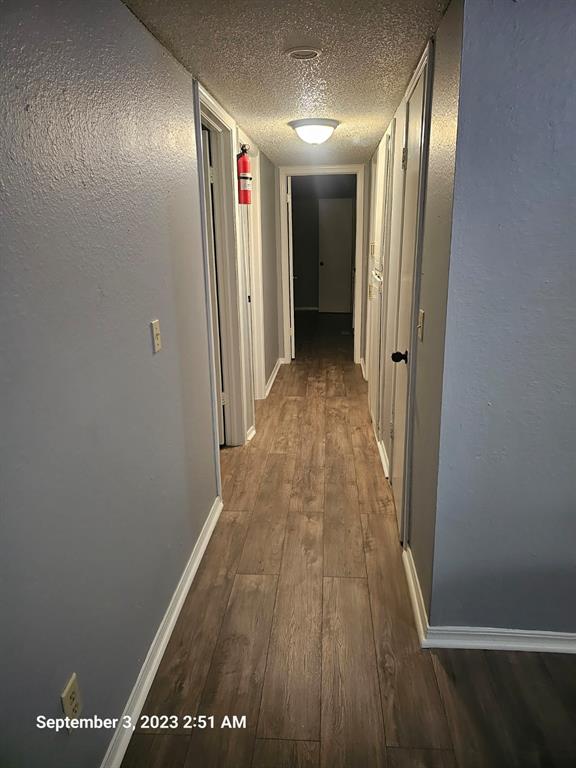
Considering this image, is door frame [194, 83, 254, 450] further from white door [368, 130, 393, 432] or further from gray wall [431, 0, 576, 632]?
gray wall [431, 0, 576, 632]

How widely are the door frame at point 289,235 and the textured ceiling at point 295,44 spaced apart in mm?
2305

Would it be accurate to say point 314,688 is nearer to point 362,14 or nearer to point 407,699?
point 407,699

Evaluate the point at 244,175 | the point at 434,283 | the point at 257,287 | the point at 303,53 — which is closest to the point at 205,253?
the point at 303,53

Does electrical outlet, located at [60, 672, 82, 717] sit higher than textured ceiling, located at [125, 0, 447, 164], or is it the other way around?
textured ceiling, located at [125, 0, 447, 164]

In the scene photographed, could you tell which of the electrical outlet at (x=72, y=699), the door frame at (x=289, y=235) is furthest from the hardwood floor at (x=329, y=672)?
the door frame at (x=289, y=235)

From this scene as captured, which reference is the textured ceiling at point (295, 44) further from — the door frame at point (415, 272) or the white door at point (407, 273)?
the white door at point (407, 273)

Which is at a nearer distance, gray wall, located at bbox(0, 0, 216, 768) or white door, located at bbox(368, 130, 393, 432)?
gray wall, located at bbox(0, 0, 216, 768)

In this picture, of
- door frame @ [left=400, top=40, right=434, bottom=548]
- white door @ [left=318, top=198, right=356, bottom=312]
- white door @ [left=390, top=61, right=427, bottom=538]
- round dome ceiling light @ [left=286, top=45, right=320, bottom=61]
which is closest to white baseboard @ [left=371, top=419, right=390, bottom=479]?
white door @ [left=390, top=61, right=427, bottom=538]

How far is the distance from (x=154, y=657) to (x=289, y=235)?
4.65 metres

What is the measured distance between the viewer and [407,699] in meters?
1.69

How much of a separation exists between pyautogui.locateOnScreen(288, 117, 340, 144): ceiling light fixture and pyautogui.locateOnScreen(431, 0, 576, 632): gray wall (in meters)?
1.80

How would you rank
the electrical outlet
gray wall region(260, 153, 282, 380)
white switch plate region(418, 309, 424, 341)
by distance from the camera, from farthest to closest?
1. gray wall region(260, 153, 282, 380)
2. white switch plate region(418, 309, 424, 341)
3. the electrical outlet

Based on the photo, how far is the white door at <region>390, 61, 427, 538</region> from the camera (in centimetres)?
213

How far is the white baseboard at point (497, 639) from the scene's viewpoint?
1.86 metres
